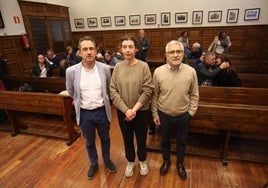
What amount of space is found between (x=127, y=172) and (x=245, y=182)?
4.18 feet

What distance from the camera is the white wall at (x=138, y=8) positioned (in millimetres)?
5418

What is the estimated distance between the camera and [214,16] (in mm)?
6773

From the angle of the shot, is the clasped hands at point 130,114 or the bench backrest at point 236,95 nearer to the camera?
the clasped hands at point 130,114

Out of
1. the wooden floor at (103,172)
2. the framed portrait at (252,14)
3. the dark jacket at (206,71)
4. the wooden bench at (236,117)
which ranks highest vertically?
the framed portrait at (252,14)

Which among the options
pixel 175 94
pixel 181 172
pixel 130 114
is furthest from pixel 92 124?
pixel 181 172

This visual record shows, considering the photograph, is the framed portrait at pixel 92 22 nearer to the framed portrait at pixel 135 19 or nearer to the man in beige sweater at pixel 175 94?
the framed portrait at pixel 135 19

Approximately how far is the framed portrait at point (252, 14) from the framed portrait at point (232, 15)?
31 cm

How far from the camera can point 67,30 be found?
26.0 ft

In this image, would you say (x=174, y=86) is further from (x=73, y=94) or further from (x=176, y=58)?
(x=73, y=94)

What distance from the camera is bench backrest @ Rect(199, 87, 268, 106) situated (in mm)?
2516

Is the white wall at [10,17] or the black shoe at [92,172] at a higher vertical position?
the white wall at [10,17]

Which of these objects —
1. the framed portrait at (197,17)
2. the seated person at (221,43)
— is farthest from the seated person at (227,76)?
the framed portrait at (197,17)

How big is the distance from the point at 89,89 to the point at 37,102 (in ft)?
4.70

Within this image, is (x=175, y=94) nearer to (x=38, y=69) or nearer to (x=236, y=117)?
(x=236, y=117)
